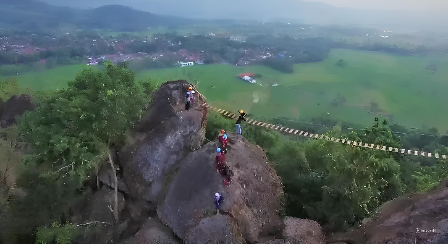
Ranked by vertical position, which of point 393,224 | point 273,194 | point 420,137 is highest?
point 393,224

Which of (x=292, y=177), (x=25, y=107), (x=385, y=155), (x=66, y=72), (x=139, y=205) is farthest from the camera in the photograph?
(x=66, y=72)

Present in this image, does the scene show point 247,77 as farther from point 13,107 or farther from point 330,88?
point 13,107

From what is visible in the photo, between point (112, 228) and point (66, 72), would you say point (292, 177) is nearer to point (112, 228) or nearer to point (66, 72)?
point (112, 228)

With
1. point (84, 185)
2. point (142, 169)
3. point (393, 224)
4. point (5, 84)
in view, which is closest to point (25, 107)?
point (5, 84)

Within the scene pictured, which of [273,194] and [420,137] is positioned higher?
[273,194]

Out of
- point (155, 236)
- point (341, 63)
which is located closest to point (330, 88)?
point (341, 63)

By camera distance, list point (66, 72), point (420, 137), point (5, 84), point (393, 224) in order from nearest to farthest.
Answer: point (393, 224) < point (5, 84) < point (420, 137) < point (66, 72)

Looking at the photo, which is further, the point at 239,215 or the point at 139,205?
the point at 139,205
